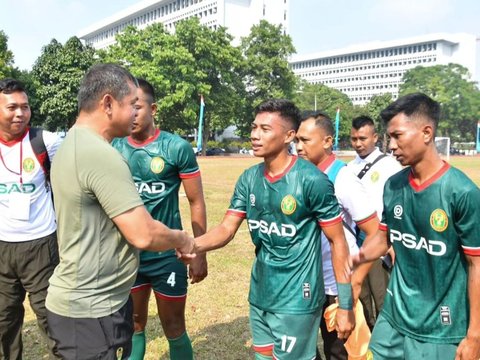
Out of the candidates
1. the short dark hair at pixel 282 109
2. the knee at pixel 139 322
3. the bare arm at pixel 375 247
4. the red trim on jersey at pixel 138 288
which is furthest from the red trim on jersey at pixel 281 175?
the knee at pixel 139 322

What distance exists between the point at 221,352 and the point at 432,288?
321 centimetres

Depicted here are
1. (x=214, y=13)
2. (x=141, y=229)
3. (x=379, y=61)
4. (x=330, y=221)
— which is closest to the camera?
(x=141, y=229)

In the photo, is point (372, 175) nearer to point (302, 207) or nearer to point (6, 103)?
point (302, 207)

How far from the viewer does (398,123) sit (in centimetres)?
308

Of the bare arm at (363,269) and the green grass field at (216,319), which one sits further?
the green grass field at (216,319)

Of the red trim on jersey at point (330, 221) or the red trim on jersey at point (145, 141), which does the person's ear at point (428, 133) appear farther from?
the red trim on jersey at point (145, 141)

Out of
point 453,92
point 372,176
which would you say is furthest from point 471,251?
point 453,92

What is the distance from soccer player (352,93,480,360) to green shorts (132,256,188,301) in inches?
74.2

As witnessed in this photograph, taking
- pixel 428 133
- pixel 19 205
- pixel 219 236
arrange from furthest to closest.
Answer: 1. pixel 19 205
2. pixel 219 236
3. pixel 428 133

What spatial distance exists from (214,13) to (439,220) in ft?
342

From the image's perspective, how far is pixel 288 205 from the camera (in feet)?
11.1

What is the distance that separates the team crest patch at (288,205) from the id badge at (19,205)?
2423 millimetres

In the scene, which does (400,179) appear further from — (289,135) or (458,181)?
(289,135)

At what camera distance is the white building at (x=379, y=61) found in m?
128
